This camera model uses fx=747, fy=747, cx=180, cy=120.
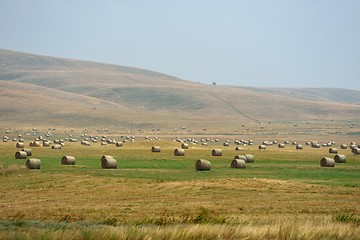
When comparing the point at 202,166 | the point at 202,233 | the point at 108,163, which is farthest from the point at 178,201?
the point at 202,233

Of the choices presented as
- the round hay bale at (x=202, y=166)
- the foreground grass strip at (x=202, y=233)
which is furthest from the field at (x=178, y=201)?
the round hay bale at (x=202, y=166)

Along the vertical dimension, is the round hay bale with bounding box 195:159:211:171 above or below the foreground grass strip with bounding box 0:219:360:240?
below

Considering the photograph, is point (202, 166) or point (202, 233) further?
point (202, 166)

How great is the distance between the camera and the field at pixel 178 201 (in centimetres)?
1446

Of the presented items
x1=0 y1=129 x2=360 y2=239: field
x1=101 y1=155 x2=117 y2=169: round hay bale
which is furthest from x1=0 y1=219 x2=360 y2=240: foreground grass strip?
x1=101 y1=155 x2=117 y2=169: round hay bale

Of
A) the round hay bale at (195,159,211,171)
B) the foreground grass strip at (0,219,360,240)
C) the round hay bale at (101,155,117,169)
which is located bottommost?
the round hay bale at (101,155,117,169)

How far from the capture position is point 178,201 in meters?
31.9

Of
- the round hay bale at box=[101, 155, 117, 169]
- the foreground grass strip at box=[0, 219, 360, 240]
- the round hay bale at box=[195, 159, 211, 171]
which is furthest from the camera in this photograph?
the round hay bale at box=[101, 155, 117, 169]

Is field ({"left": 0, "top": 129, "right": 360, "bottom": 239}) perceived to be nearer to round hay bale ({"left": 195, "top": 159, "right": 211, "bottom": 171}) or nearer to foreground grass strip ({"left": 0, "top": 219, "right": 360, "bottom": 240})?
foreground grass strip ({"left": 0, "top": 219, "right": 360, "bottom": 240})

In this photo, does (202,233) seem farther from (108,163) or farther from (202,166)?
(108,163)

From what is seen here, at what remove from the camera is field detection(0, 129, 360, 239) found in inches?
569

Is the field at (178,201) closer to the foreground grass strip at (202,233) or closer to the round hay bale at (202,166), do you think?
the foreground grass strip at (202,233)

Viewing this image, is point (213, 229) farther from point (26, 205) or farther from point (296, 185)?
point (296, 185)

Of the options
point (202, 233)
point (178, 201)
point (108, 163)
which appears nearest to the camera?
point (202, 233)
